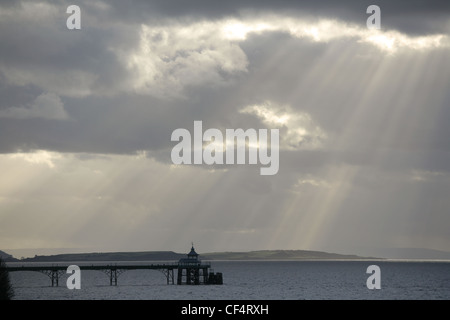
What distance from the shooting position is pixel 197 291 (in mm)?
147000
